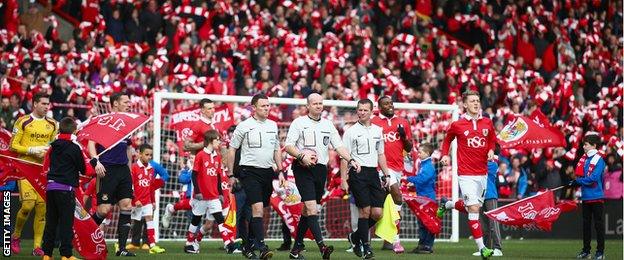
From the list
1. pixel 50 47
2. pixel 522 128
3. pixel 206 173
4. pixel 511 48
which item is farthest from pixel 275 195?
pixel 511 48

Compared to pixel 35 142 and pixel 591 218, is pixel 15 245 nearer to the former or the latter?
pixel 35 142

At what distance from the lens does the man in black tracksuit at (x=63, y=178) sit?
14461 millimetres

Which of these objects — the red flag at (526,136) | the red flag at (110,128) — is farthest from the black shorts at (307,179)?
the red flag at (526,136)

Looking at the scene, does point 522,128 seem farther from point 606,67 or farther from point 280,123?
point 606,67

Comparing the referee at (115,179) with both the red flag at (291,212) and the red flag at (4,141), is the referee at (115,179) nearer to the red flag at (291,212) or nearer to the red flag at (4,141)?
the red flag at (4,141)

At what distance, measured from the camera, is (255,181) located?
15898 millimetres

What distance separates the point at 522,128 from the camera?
19422 millimetres

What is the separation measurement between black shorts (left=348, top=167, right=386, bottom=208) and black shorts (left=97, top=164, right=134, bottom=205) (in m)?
3.00

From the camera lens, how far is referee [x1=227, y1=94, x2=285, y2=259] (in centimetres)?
1588

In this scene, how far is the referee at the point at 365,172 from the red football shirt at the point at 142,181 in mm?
3417

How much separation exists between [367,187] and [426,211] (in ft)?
9.41

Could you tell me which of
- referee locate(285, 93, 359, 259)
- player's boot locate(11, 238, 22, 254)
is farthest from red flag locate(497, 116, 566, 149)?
player's boot locate(11, 238, 22, 254)

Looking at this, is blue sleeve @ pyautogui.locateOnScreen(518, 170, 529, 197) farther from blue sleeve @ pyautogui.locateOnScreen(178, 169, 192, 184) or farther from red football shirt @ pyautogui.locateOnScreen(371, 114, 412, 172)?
blue sleeve @ pyautogui.locateOnScreen(178, 169, 192, 184)

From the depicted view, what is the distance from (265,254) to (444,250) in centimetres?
559
